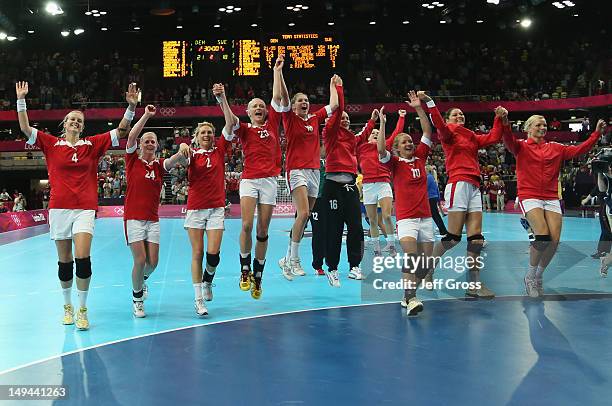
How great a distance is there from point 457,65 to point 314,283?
31.8 metres

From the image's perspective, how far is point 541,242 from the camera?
7.01 metres

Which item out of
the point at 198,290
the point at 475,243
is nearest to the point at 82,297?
the point at 198,290


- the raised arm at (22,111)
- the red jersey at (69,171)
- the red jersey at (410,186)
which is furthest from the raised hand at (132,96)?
the red jersey at (410,186)

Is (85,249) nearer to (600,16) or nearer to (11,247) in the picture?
(11,247)

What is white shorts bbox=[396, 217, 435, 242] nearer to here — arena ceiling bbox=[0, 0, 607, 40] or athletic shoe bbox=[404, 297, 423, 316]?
athletic shoe bbox=[404, 297, 423, 316]

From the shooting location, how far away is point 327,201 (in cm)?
831

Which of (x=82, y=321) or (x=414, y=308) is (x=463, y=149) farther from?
(x=82, y=321)

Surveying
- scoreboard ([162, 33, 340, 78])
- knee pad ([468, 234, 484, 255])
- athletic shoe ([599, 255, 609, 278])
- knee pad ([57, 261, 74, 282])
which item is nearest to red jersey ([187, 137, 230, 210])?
knee pad ([57, 261, 74, 282])

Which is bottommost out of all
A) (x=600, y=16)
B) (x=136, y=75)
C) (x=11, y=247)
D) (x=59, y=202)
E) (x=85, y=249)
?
(x=11, y=247)

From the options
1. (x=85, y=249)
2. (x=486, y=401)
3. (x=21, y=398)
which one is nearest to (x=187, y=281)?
(x=85, y=249)

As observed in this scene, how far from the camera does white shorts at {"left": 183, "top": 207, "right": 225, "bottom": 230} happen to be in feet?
22.2

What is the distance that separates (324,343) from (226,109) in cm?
274

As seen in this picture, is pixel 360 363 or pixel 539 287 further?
pixel 539 287

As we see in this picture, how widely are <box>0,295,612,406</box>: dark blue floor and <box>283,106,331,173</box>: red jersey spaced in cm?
203
